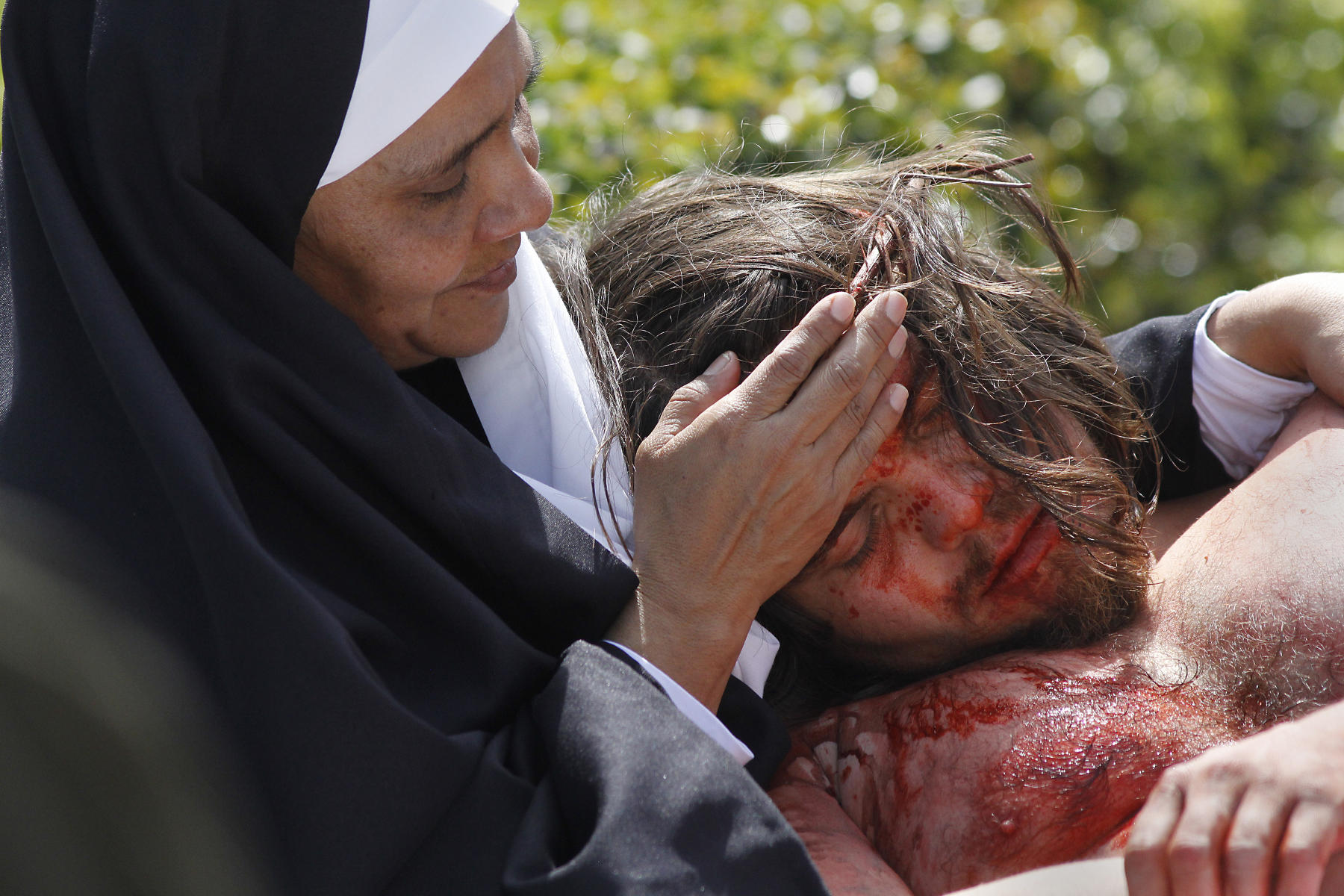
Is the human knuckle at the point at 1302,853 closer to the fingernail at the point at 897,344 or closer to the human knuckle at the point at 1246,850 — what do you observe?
the human knuckle at the point at 1246,850

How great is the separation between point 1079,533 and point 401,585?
127cm

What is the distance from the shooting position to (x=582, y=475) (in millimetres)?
2451

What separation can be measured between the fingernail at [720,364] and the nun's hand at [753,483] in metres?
0.11

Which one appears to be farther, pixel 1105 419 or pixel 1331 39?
pixel 1331 39

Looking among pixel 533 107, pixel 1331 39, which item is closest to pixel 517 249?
pixel 533 107

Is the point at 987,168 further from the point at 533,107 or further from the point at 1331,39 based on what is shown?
the point at 1331,39

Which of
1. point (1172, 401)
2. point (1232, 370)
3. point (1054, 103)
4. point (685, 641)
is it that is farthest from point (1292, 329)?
point (1054, 103)

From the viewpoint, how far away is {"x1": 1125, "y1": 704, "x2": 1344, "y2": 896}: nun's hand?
1672 mm

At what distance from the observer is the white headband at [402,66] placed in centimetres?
211

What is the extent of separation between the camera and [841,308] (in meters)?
2.28

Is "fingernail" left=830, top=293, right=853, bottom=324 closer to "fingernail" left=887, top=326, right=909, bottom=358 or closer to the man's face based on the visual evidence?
"fingernail" left=887, top=326, right=909, bottom=358

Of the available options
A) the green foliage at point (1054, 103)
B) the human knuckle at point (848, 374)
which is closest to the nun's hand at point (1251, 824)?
the human knuckle at point (848, 374)

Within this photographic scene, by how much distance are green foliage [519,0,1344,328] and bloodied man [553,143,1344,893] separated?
2.77 ft

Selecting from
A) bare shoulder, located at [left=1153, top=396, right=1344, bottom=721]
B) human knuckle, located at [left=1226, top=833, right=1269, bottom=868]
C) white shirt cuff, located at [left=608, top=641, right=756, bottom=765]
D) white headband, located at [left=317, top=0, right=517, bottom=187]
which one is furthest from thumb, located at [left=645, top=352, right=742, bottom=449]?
human knuckle, located at [left=1226, top=833, right=1269, bottom=868]
